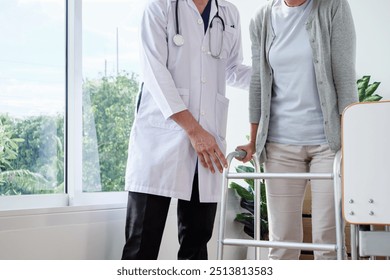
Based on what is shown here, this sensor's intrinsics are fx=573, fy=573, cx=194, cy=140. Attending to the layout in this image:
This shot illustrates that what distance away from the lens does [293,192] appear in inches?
74.9

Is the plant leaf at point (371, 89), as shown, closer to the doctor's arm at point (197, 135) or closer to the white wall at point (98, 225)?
the white wall at point (98, 225)

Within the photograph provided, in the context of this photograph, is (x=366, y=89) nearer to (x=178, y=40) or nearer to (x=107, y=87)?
(x=107, y=87)

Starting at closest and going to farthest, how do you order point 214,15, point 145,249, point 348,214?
point 348,214 → point 145,249 → point 214,15

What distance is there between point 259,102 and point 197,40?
0.33 m

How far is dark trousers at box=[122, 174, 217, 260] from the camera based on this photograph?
198cm

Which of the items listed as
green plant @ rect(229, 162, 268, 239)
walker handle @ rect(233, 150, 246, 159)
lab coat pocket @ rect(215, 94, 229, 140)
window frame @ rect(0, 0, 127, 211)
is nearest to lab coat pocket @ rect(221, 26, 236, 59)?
lab coat pocket @ rect(215, 94, 229, 140)

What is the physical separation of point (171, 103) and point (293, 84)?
16.3 inches

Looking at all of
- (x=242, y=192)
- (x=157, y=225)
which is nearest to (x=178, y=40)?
(x=157, y=225)

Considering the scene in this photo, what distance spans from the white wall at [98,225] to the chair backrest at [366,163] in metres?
1.20

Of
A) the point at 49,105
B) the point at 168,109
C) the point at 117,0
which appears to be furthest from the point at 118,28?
the point at 168,109

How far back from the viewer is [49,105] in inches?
101

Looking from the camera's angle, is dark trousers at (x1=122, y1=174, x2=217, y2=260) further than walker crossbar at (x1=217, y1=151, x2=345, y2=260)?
Yes

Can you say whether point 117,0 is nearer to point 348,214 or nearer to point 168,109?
point 168,109

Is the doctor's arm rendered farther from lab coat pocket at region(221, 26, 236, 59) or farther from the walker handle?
lab coat pocket at region(221, 26, 236, 59)
